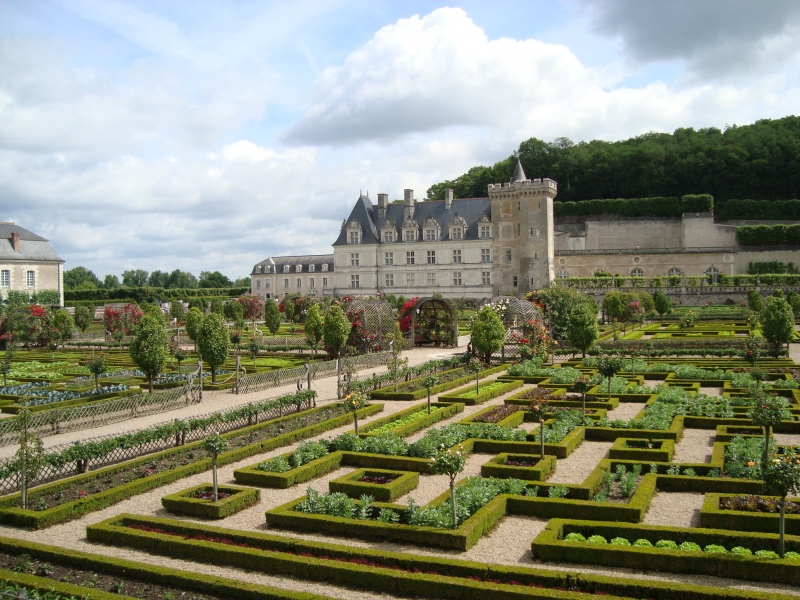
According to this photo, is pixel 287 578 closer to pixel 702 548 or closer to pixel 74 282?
pixel 702 548

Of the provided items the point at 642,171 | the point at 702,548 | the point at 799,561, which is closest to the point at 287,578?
the point at 702,548

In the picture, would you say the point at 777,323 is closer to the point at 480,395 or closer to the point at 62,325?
the point at 480,395

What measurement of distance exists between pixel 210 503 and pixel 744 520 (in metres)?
7.62

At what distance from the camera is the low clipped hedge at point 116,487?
10.3m

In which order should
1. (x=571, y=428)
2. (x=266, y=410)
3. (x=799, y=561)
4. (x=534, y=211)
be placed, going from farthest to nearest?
(x=534, y=211) < (x=266, y=410) < (x=571, y=428) < (x=799, y=561)

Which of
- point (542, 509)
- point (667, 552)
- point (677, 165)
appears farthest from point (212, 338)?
point (677, 165)

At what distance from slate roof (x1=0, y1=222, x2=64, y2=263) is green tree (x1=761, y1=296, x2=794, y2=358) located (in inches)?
2087

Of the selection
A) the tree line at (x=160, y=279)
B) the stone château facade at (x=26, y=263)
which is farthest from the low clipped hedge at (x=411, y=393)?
the tree line at (x=160, y=279)

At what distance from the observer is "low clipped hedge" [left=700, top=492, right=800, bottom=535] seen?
9.02 m

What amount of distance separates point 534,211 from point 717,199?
30267mm

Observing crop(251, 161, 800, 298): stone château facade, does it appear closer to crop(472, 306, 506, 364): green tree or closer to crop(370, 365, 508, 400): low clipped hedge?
crop(472, 306, 506, 364): green tree

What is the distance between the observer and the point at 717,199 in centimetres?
7344

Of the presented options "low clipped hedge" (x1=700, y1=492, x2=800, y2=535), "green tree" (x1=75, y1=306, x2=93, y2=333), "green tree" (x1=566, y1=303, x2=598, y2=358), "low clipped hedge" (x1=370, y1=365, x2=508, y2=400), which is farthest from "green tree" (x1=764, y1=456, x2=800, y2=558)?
"green tree" (x1=75, y1=306, x2=93, y2=333)

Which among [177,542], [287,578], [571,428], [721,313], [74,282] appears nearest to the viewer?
[287,578]
